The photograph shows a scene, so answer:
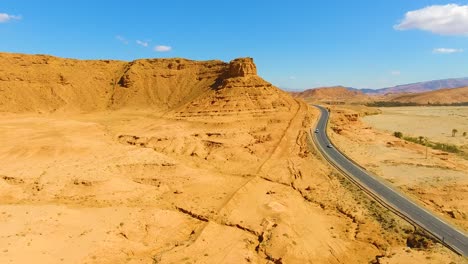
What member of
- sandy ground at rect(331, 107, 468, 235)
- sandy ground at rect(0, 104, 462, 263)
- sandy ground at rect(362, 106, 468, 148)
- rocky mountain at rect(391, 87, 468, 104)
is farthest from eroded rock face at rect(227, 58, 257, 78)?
rocky mountain at rect(391, 87, 468, 104)

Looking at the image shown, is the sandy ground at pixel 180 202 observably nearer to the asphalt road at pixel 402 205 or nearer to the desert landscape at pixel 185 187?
the desert landscape at pixel 185 187

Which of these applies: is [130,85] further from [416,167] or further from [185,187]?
[416,167]

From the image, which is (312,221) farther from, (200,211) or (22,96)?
(22,96)

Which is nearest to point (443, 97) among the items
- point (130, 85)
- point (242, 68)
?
point (242, 68)

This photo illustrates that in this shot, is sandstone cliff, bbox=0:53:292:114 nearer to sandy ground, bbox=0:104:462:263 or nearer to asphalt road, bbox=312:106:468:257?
sandy ground, bbox=0:104:462:263

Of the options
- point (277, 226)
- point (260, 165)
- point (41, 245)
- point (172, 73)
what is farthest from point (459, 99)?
point (41, 245)

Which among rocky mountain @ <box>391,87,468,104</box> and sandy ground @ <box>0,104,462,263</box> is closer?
sandy ground @ <box>0,104,462,263</box>
